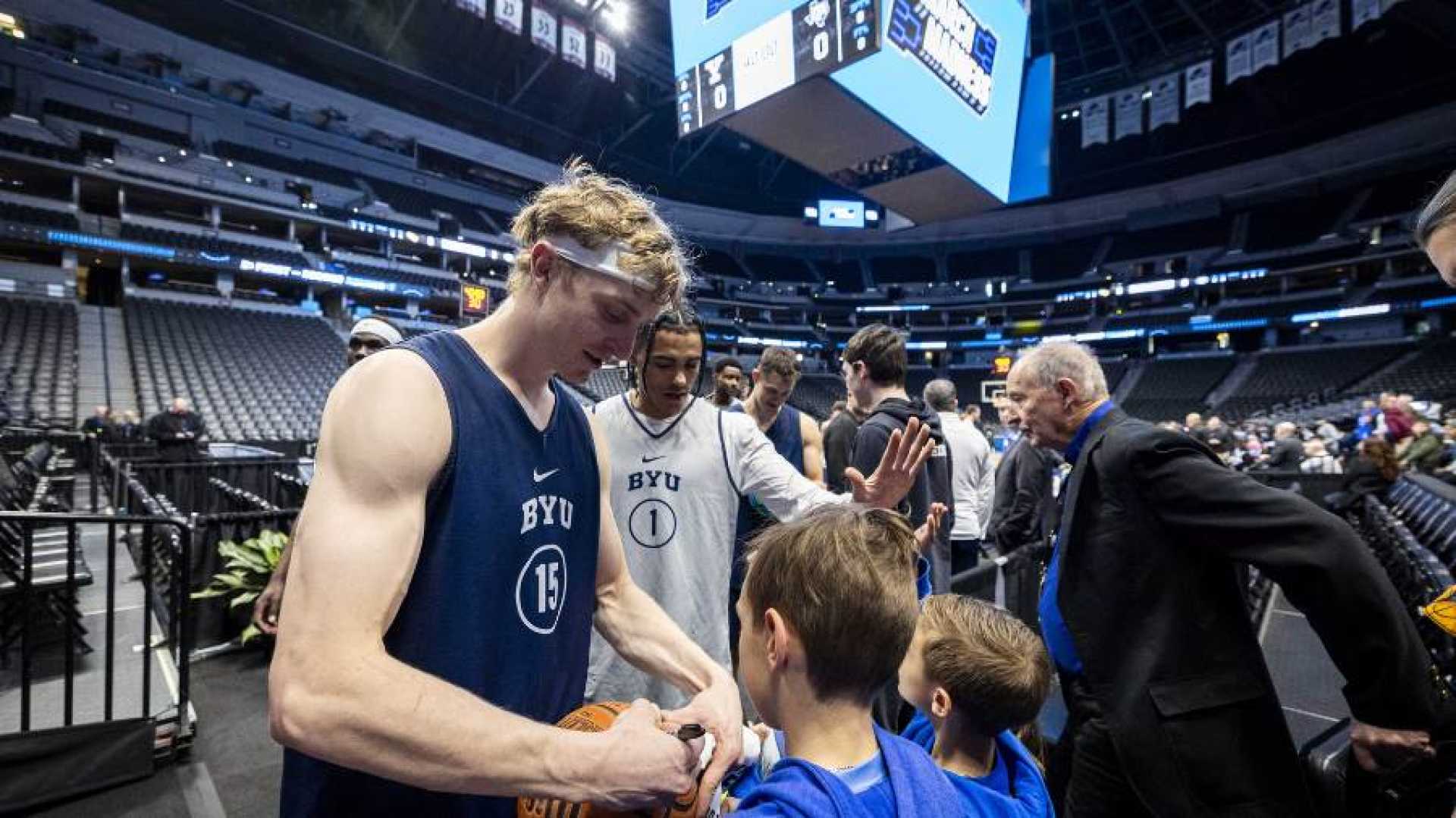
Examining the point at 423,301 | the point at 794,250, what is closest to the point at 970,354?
the point at 794,250

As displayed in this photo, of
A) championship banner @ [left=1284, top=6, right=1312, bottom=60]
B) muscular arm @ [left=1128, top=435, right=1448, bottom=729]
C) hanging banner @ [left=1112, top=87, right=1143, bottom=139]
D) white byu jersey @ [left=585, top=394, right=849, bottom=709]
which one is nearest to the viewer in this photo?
muscular arm @ [left=1128, top=435, right=1448, bottom=729]

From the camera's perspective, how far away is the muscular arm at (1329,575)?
1577 millimetres

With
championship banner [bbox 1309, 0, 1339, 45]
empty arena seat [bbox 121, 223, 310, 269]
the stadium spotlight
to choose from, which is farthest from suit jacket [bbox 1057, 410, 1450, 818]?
empty arena seat [bbox 121, 223, 310, 269]

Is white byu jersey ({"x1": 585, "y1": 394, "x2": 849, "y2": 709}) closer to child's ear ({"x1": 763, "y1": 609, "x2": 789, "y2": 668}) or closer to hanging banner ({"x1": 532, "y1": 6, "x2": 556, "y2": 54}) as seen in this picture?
child's ear ({"x1": 763, "y1": 609, "x2": 789, "y2": 668})

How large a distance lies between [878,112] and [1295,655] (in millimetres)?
6359

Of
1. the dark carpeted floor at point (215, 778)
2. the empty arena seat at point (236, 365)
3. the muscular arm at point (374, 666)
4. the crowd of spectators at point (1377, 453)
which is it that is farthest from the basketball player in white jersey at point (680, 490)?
the empty arena seat at point (236, 365)

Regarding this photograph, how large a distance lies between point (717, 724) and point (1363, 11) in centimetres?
2988

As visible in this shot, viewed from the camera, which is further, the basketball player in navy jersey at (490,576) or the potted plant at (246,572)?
the potted plant at (246,572)

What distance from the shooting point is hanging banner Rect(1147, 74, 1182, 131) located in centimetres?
2727

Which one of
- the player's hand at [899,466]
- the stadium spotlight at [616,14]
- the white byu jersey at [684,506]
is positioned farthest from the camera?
the stadium spotlight at [616,14]

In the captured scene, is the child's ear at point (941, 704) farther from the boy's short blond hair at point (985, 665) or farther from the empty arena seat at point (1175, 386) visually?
the empty arena seat at point (1175, 386)

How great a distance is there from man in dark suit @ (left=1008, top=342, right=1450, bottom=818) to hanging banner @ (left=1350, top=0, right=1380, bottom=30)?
27.6 meters

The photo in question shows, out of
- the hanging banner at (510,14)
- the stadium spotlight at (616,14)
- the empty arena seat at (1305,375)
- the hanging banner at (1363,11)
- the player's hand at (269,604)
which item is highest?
the stadium spotlight at (616,14)

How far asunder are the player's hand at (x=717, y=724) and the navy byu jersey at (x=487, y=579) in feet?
1.14
